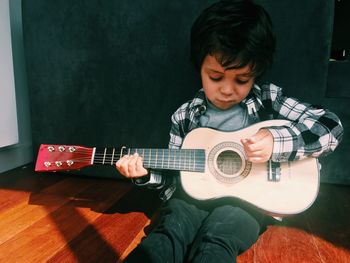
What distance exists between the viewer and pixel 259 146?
2.60 ft

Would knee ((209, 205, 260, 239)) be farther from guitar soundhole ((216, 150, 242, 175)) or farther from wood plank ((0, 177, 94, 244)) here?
wood plank ((0, 177, 94, 244))

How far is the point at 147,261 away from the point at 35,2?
1.22 m

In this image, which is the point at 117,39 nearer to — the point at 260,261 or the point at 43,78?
the point at 43,78

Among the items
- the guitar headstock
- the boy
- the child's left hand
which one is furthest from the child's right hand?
the child's left hand

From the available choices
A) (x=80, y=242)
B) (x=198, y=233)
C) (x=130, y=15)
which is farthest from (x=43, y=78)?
(x=198, y=233)

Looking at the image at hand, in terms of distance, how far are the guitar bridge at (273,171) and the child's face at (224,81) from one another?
220 mm

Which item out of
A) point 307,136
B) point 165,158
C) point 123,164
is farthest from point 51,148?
point 307,136

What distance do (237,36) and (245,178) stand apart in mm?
405

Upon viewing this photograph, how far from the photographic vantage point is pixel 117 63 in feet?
4.12

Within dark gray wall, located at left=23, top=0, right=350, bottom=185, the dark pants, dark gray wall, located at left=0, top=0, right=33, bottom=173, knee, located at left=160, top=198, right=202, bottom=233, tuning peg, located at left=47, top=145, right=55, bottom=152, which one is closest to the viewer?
the dark pants

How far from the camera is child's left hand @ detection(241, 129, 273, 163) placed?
79 centimetres

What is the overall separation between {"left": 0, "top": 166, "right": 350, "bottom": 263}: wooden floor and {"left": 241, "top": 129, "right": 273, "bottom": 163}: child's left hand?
0.26m

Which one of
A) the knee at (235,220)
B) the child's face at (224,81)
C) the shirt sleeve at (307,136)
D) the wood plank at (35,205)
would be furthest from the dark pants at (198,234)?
the wood plank at (35,205)

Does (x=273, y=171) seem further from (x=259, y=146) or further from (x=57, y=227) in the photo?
(x=57, y=227)
